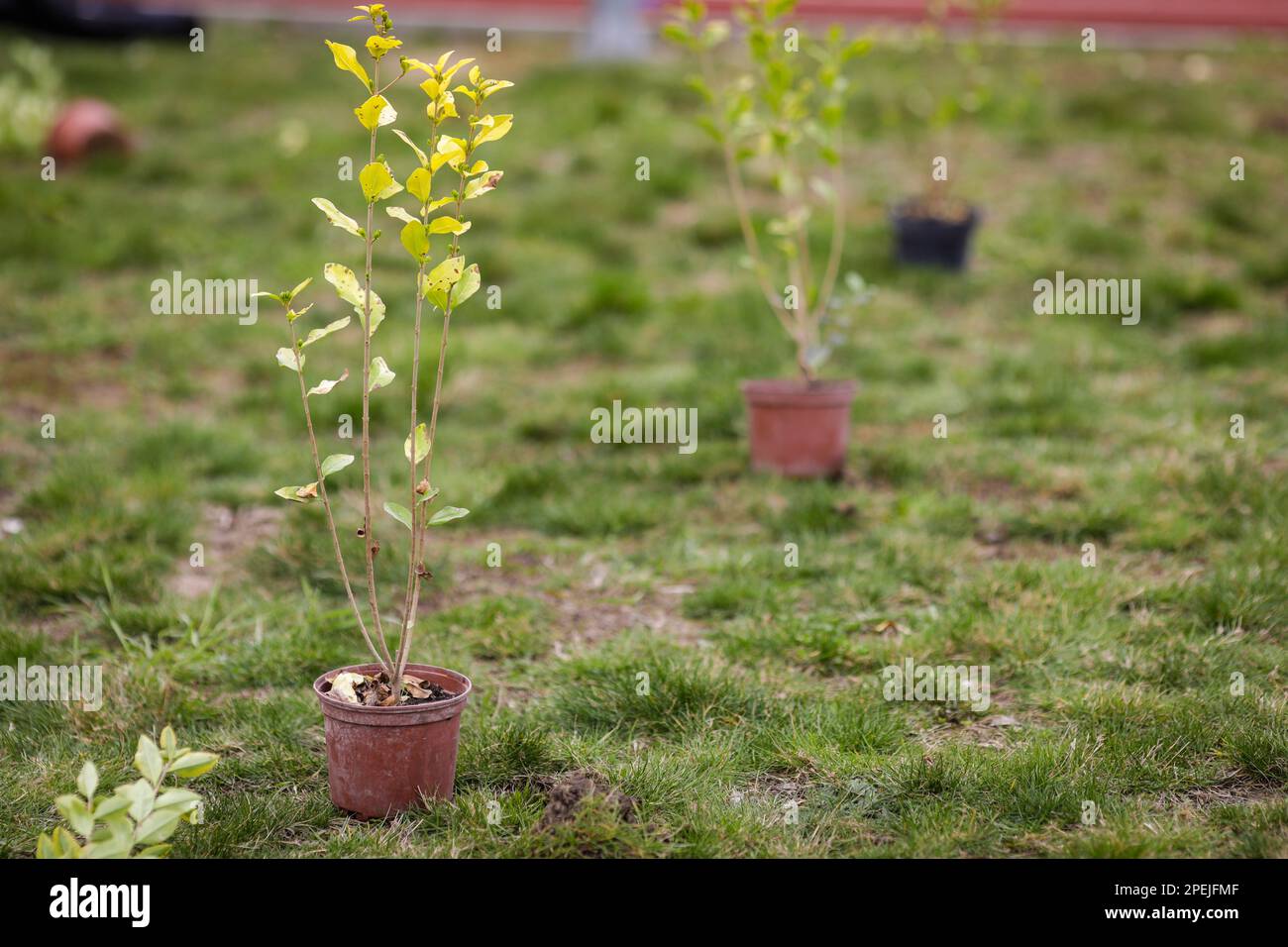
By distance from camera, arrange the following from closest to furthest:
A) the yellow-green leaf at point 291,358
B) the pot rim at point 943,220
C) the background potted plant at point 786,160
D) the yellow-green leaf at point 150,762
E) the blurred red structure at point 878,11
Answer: the yellow-green leaf at point 150,762, the yellow-green leaf at point 291,358, the background potted plant at point 786,160, the pot rim at point 943,220, the blurred red structure at point 878,11

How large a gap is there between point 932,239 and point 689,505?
10.9ft

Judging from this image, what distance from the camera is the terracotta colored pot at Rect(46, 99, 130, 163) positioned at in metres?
9.23

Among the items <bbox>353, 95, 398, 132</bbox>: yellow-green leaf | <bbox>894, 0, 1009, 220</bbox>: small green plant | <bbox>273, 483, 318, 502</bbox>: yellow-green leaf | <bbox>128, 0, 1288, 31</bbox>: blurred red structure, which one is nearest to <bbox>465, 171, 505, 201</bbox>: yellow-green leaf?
<bbox>353, 95, 398, 132</bbox>: yellow-green leaf

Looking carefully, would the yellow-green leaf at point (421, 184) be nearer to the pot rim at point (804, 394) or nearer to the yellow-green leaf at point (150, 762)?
the yellow-green leaf at point (150, 762)

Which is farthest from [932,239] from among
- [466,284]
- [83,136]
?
[83,136]

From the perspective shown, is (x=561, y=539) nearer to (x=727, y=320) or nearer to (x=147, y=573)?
(x=147, y=573)

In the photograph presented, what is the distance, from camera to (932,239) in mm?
7652

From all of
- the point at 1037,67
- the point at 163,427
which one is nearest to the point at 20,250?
the point at 163,427

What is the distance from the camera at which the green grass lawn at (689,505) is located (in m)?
3.11

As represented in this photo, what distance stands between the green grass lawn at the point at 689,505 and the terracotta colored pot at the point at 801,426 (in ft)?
0.45

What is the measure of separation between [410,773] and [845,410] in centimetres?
293

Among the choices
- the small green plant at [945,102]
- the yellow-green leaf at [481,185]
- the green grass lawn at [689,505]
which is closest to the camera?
the yellow-green leaf at [481,185]

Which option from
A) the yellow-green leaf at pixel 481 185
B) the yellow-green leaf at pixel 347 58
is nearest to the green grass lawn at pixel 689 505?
the yellow-green leaf at pixel 481 185
